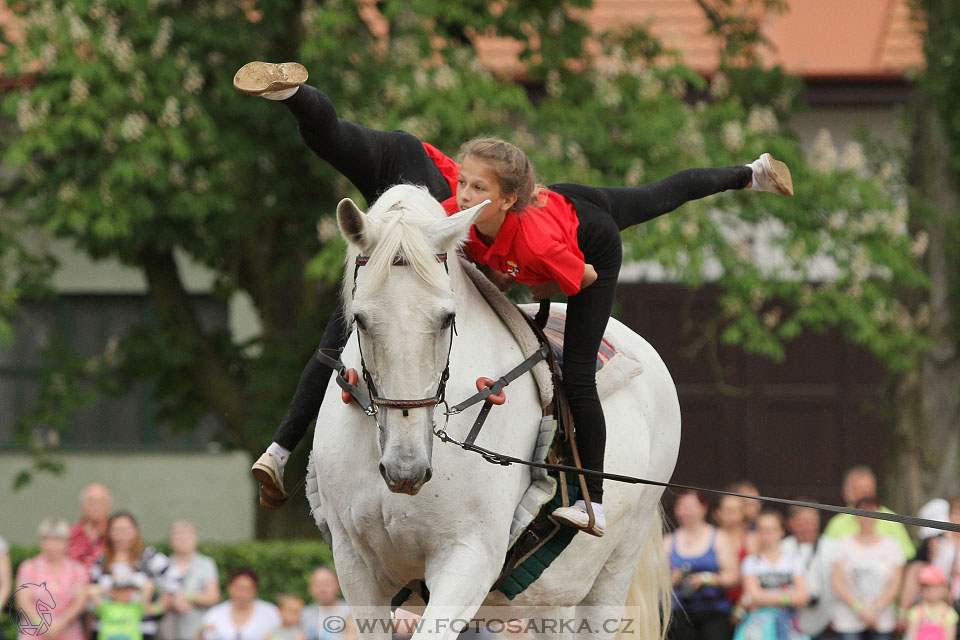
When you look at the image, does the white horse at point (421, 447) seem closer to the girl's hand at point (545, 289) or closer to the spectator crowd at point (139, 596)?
the girl's hand at point (545, 289)

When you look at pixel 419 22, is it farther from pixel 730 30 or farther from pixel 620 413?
pixel 620 413

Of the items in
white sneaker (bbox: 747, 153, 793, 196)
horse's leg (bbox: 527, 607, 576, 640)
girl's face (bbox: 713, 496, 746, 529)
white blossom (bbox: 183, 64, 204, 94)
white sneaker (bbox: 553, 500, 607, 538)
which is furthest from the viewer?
white blossom (bbox: 183, 64, 204, 94)

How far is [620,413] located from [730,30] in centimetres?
735

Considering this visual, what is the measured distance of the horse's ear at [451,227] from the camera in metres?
3.66

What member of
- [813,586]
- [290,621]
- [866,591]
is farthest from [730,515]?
[290,621]

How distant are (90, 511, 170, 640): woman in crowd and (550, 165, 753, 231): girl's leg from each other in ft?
15.1

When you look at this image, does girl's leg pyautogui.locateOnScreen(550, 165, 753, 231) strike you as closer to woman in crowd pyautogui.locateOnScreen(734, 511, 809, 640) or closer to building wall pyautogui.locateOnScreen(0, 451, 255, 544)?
woman in crowd pyautogui.locateOnScreen(734, 511, 809, 640)

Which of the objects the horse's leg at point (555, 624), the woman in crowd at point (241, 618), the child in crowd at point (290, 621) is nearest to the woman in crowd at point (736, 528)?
the child in crowd at point (290, 621)

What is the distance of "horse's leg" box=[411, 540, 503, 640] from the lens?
3645 millimetres

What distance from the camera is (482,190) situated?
3.93 m

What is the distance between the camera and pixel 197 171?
9.62 metres

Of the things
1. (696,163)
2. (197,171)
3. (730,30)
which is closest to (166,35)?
(197,171)

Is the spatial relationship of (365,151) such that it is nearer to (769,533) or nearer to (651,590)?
(651,590)

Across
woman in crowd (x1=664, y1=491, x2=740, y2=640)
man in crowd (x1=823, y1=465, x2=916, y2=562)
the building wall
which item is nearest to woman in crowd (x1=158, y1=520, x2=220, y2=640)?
woman in crowd (x1=664, y1=491, x2=740, y2=640)
